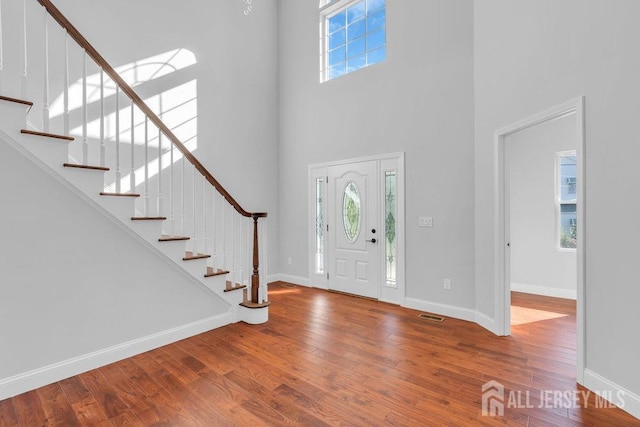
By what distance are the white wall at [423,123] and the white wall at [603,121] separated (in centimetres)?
92

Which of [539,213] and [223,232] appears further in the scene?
[539,213]

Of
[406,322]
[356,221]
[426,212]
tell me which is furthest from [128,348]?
[426,212]

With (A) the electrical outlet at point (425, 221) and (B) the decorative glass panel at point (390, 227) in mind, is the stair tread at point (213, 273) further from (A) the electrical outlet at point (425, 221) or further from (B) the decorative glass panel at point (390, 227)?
(A) the electrical outlet at point (425, 221)

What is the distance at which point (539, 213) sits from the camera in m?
4.76

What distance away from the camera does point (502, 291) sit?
10.5ft

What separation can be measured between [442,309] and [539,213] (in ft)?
7.70

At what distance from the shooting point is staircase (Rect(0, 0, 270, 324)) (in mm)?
2277

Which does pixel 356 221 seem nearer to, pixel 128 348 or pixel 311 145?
pixel 311 145

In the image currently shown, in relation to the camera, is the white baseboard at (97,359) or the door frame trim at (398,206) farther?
the door frame trim at (398,206)

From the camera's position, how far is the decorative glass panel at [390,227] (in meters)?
4.35

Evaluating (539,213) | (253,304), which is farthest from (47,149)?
(539,213)

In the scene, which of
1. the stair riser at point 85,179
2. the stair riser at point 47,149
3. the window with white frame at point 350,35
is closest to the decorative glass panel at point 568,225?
the window with white frame at point 350,35

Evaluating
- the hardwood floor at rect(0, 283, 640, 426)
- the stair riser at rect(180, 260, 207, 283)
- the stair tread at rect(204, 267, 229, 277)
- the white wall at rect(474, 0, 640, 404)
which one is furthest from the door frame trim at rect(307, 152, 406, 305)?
the stair riser at rect(180, 260, 207, 283)

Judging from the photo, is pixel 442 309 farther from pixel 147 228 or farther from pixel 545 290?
pixel 147 228
